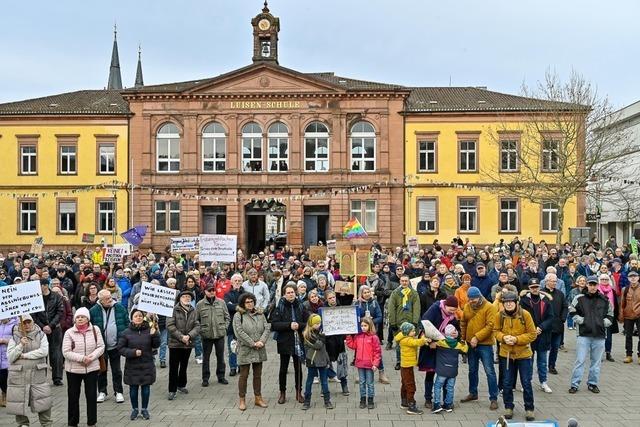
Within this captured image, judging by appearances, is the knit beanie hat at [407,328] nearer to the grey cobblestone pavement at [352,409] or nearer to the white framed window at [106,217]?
the grey cobblestone pavement at [352,409]

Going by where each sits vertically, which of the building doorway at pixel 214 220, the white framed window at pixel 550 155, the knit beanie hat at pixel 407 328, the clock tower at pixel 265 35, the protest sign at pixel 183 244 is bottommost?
the knit beanie hat at pixel 407 328

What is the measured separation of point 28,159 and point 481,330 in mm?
39858

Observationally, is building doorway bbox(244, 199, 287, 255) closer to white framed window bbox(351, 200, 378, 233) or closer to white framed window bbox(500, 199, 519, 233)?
white framed window bbox(351, 200, 378, 233)

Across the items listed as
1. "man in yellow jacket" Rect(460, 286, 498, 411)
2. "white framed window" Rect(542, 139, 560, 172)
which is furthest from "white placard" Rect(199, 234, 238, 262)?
"white framed window" Rect(542, 139, 560, 172)

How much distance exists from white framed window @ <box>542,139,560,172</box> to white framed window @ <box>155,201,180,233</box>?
2155 centimetres

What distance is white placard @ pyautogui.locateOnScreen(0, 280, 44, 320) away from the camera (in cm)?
1023

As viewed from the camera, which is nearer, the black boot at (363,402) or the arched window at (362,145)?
the black boot at (363,402)

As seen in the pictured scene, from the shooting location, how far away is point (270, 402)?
1161cm

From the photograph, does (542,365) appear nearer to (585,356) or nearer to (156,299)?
(585,356)

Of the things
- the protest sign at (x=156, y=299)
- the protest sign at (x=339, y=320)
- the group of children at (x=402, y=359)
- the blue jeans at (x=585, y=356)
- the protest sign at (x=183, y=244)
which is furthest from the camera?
the protest sign at (x=183, y=244)

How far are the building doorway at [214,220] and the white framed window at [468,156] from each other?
14724mm

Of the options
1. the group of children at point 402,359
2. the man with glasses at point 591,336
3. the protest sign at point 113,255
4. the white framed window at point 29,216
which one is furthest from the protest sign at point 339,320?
the white framed window at point 29,216

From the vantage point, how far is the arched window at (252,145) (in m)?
42.7

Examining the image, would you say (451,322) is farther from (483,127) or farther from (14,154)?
(14,154)
